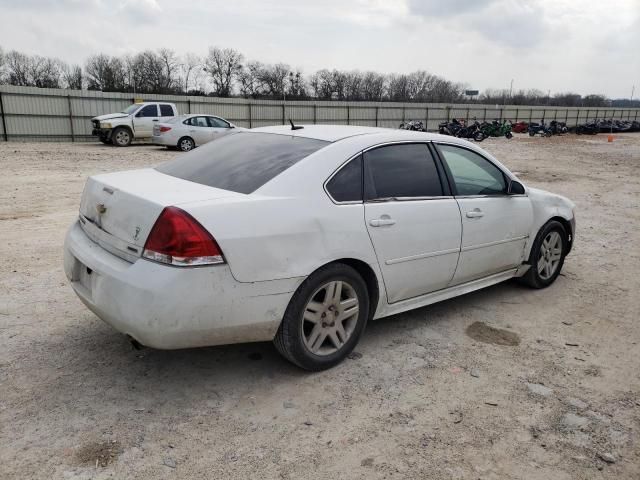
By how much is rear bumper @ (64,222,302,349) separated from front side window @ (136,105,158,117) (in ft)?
63.7

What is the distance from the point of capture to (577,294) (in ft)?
16.6

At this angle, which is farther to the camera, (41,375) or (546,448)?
(41,375)

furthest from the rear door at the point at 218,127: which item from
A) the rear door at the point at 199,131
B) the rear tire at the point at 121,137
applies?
the rear tire at the point at 121,137

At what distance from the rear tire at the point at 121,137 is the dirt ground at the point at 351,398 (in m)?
17.5

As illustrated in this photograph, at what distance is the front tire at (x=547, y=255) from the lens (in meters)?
4.91

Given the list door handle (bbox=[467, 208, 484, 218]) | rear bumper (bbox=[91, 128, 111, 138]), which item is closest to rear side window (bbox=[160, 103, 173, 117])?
rear bumper (bbox=[91, 128, 111, 138])

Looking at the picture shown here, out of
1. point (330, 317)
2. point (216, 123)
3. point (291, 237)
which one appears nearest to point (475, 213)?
point (330, 317)

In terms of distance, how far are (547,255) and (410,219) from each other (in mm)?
→ 2122

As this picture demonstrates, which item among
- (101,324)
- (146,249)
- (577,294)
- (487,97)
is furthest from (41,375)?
(487,97)

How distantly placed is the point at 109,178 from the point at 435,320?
2.69 meters

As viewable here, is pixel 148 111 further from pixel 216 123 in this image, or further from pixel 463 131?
pixel 463 131

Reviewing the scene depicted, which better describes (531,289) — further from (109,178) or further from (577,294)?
(109,178)

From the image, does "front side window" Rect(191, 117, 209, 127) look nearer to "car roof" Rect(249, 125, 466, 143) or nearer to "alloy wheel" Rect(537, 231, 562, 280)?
"car roof" Rect(249, 125, 466, 143)

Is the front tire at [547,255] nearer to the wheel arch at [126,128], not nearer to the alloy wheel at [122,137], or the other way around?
the wheel arch at [126,128]
